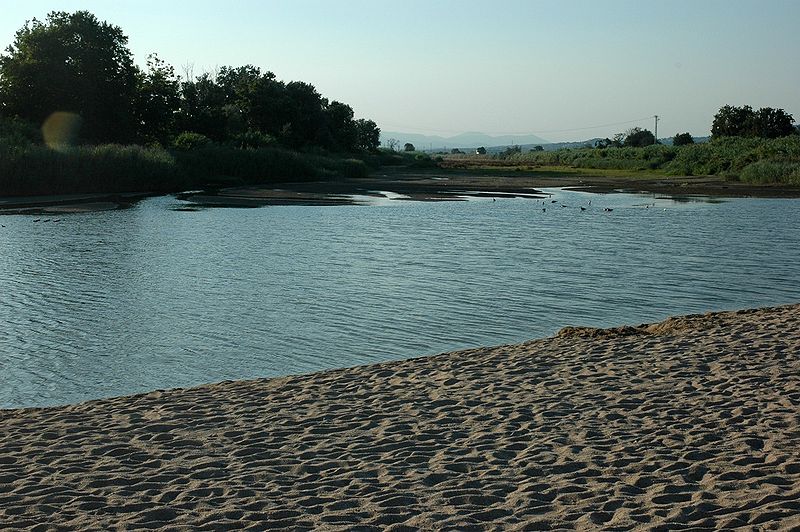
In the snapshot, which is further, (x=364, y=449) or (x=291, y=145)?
(x=291, y=145)

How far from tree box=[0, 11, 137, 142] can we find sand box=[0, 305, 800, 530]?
60.6 metres

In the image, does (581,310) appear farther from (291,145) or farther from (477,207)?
(291,145)

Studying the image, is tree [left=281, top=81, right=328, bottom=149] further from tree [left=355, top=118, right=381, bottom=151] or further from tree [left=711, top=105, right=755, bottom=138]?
tree [left=711, top=105, right=755, bottom=138]

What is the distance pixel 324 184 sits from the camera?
219ft

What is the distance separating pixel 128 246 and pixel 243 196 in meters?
26.0

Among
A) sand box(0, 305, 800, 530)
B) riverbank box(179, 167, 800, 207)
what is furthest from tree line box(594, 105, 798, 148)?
sand box(0, 305, 800, 530)

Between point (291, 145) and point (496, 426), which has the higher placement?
point (291, 145)

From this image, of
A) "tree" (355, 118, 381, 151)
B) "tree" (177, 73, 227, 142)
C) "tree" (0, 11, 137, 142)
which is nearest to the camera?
"tree" (0, 11, 137, 142)

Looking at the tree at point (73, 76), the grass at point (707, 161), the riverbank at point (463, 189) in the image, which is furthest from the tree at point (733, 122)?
the tree at point (73, 76)

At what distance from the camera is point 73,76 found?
217 ft

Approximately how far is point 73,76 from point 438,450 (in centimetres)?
6462

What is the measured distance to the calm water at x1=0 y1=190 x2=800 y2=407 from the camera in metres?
12.9

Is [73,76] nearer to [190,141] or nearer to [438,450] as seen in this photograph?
[190,141]

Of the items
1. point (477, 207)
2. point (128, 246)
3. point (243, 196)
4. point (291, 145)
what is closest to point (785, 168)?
point (477, 207)
